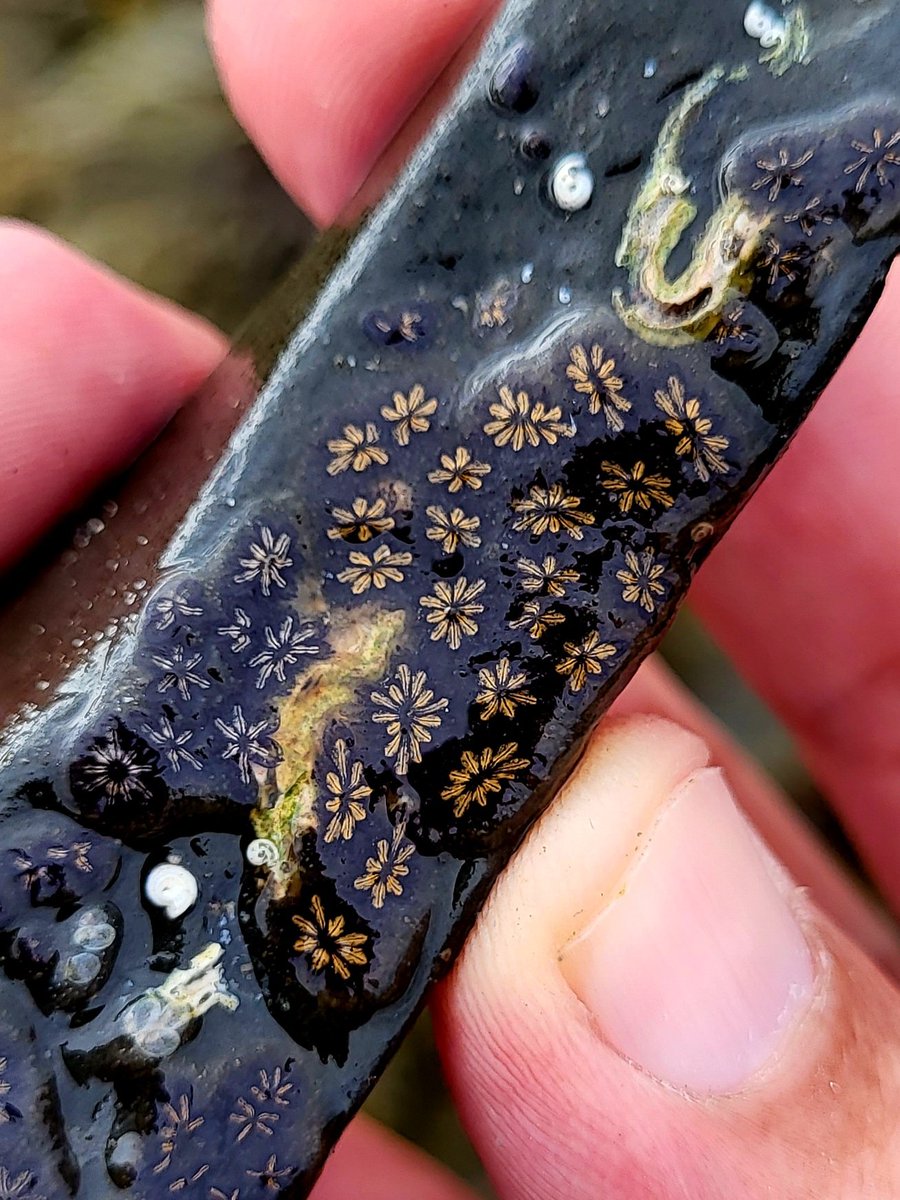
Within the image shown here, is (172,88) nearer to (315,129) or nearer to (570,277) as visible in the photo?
(315,129)

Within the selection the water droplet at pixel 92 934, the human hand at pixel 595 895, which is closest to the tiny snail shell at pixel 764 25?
the human hand at pixel 595 895

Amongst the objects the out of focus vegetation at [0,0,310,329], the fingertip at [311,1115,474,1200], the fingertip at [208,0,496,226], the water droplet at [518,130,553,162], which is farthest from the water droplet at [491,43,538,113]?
the out of focus vegetation at [0,0,310,329]

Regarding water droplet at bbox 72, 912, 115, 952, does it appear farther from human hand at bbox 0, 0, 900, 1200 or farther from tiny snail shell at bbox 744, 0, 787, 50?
tiny snail shell at bbox 744, 0, 787, 50

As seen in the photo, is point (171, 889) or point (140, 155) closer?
point (171, 889)

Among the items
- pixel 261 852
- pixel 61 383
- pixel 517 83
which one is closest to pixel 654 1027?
pixel 261 852

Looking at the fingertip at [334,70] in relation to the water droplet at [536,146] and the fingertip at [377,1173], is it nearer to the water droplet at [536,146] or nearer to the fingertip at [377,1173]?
the water droplet at [536,146]

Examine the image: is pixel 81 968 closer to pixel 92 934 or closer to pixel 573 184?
pixel 92 934

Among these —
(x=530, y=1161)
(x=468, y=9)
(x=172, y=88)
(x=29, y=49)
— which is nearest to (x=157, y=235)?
(x=172, y=88)
